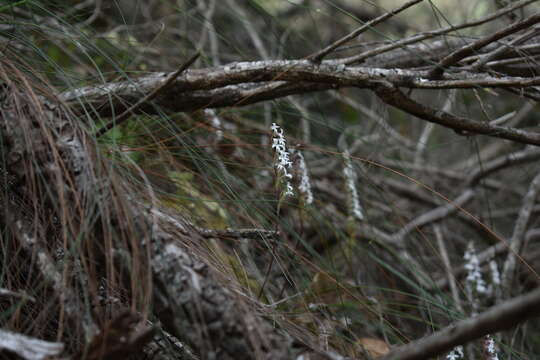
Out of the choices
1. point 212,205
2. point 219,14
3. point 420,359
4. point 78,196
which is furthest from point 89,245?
point 219,14

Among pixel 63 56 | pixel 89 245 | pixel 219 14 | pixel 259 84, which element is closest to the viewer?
pixel 89 245

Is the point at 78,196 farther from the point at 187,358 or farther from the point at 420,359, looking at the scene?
the point at 420,359

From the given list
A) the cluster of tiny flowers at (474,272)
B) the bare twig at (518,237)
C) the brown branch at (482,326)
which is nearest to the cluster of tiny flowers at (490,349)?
the brown branch at (482,326)

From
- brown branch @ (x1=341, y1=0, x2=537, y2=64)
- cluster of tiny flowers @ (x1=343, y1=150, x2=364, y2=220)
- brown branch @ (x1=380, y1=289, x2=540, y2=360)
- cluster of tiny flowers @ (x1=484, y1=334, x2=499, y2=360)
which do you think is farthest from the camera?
cluster of tiny flowers @ (x1=343, y1=150, x2=364, y2=220)

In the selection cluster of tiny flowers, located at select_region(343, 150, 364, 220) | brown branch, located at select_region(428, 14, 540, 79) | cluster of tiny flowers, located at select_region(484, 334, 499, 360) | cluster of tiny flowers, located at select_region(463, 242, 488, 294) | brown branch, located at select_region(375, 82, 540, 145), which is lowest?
cluster of tiny flowers, located at select_region(484, 334, 499, 360)

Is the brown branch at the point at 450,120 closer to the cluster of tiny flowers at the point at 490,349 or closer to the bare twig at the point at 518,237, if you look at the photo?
the cluster of tiny flowers at the point at 490,349

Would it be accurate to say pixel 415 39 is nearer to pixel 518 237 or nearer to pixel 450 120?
pixel 450 120

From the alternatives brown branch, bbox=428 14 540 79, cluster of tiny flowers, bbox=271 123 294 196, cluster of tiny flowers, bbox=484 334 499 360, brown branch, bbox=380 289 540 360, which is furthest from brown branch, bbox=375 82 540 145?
brown branch, bbox=380 289 540 360

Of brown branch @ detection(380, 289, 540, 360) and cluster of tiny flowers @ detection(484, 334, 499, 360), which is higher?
brown branch @ detection(380, 289, 540, 360)

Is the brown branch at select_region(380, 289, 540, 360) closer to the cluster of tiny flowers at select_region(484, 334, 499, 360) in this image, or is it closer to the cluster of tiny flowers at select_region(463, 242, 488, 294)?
the cluster of tiny flowers at select_region(484, 334, 499, 360)
